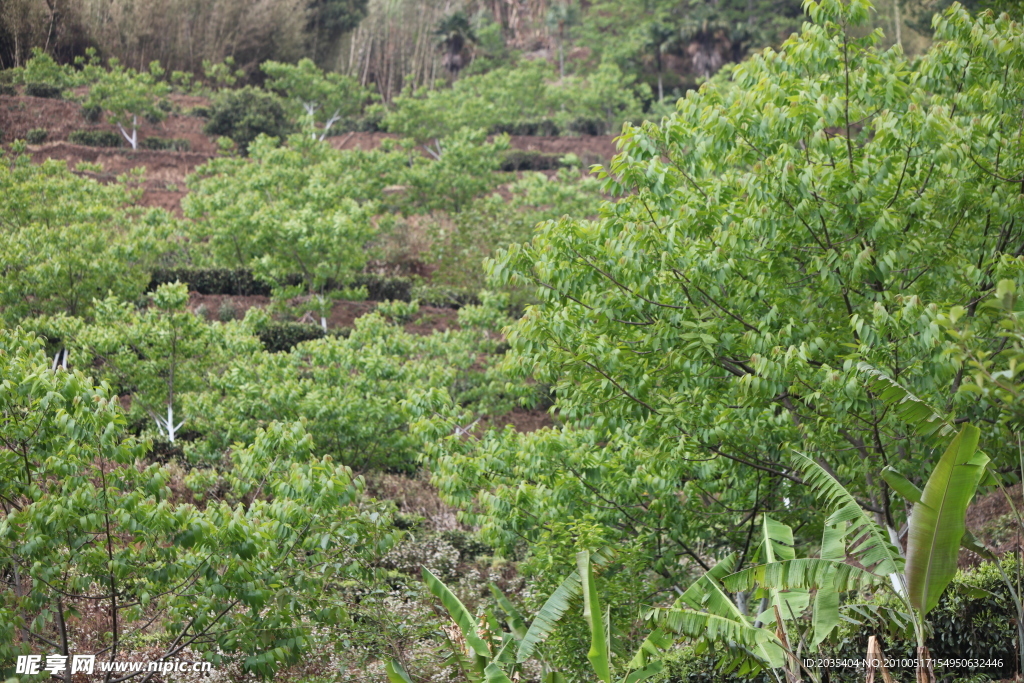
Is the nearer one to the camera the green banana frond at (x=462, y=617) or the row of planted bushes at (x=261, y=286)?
the green banana frond at (x=462, y=617)

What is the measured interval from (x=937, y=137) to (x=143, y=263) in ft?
73.6

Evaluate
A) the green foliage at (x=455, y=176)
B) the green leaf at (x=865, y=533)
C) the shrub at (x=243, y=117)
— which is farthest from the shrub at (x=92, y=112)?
the green leaf at (x=865, y=533)

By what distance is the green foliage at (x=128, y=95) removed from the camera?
104ft

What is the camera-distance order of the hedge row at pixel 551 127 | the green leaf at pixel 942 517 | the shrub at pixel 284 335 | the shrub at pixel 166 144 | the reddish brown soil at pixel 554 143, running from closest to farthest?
the green leaf at pixel 942 517
the shrub at pixel 284 335
the shrub at pixel 166 144
the reddish brown soil at pixel 554 143
the hedge row at pixel 551 127

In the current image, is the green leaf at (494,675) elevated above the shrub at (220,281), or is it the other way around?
the green leaf at (494,675)

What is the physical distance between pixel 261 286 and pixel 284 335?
583 centimetres

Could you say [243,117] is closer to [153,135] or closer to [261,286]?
[153,135]

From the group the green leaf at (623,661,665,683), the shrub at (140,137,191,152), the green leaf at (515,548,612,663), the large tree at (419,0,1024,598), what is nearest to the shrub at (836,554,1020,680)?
the large tree at (419,0,1024,598)

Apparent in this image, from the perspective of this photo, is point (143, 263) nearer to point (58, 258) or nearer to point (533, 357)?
point (58, 258)

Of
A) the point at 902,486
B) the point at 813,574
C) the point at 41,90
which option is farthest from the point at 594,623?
the point at 41,90

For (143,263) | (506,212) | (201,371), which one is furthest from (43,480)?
(506,212)

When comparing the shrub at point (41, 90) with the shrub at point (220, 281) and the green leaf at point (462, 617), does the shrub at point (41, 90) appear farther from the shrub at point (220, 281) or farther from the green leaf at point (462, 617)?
the green leaf at point (462, 617)

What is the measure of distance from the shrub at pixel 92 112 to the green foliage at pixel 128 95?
149mm

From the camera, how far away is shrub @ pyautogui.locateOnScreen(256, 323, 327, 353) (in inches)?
985
